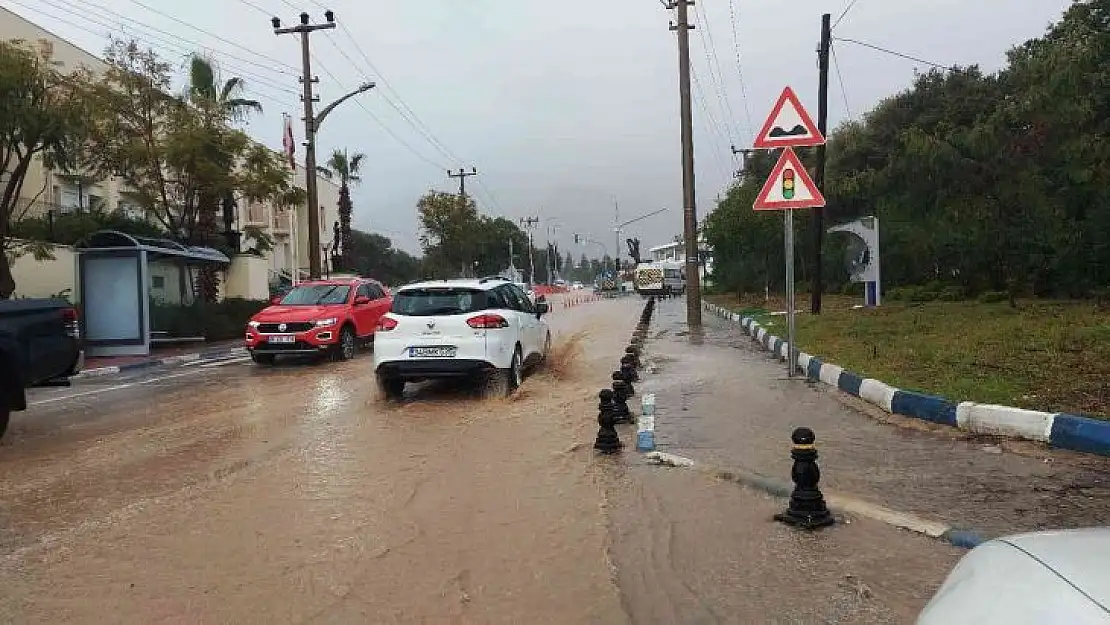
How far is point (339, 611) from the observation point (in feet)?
12.6

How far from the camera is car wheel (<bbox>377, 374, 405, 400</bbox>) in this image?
10.5 m

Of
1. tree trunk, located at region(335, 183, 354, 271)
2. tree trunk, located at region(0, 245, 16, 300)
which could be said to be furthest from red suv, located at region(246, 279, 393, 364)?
tree trunk, located at region(335, 183, 354, 271)

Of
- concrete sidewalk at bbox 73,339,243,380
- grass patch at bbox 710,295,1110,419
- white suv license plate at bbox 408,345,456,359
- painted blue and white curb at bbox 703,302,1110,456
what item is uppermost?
white suv license plate at bbox 408,345,456,359

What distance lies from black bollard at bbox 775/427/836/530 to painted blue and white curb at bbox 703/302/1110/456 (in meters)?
2.47

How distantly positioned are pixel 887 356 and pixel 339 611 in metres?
9.13

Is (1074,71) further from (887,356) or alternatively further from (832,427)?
(832,427)

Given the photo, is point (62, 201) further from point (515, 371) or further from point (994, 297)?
point (994, 297)

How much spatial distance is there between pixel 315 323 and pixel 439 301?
18.2ft

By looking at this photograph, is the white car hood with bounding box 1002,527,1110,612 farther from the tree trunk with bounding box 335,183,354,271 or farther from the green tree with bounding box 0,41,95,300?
the tree trunk with bounding box 335,183,354,271

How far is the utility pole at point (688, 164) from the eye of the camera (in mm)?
21672

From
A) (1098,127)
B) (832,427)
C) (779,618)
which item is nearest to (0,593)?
(779,618)

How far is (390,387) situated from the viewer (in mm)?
10672

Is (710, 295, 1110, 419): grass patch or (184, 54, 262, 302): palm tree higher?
(184, 54, 262, 302): palm tree

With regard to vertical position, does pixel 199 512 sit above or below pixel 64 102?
below
